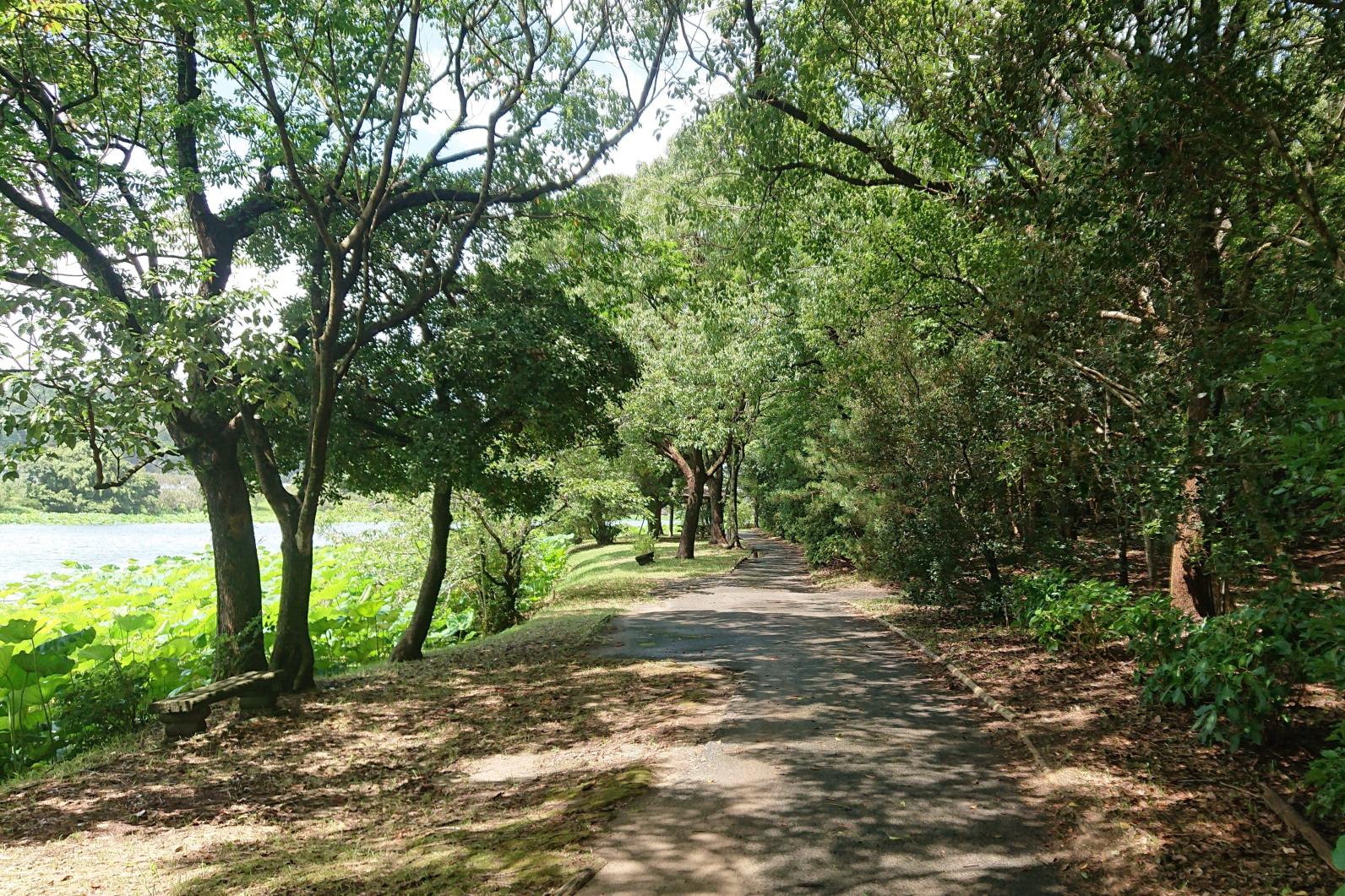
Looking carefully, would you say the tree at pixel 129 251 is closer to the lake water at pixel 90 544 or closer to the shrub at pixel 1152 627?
the lake water at pixel 90 544

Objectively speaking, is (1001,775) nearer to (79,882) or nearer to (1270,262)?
(1270,262)

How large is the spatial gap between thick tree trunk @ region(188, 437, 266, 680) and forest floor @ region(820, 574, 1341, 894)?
348 inches

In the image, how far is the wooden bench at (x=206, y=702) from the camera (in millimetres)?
7863

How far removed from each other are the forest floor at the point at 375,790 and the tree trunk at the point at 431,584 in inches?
71.9

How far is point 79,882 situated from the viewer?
457 cm

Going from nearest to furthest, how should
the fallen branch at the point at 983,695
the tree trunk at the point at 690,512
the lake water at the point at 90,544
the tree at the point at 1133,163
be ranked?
1. the tree at the point at 1133,163
2. the fallen branch at the point at 983,695
3. the lake water at the point at 90,544
4. the tree trunk at the point at 690,512

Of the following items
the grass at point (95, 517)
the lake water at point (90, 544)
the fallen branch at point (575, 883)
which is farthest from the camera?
the grass at point (95, 517)

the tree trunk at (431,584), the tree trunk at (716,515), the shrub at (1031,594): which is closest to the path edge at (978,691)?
the shrub at (1031,594)

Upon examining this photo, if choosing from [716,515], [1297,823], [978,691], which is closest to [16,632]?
[978,691]

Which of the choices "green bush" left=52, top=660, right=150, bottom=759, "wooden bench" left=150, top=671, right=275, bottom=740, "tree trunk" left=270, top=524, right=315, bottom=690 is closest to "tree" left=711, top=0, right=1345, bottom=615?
"tree trunk" left=270, top=524, right=315, bottom=690

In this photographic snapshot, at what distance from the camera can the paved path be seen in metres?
4.21

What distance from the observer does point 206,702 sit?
804cm

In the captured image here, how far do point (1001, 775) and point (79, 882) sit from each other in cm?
618

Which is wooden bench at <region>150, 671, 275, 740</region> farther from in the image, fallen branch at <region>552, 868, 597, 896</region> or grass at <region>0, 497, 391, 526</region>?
grass at <region>0, 497, 391, 526</region>
